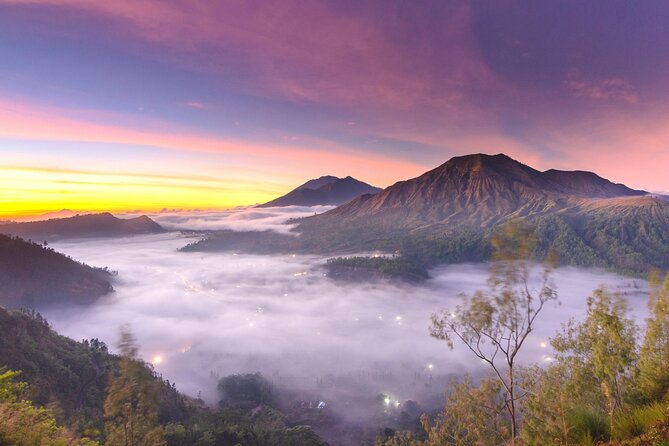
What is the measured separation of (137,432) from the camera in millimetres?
24875

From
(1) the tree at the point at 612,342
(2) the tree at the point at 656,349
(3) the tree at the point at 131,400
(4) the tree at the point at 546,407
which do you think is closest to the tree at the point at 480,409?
(4) the tree at the point at 546,407

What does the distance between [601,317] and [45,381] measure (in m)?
129

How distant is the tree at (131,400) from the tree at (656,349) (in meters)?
26.2

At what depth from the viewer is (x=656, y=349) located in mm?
15461

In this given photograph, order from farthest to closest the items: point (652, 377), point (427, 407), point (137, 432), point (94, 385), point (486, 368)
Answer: point (486, 368) < point (427, 407) < point (94, 385) < point (137, 432) < point (652, 377)

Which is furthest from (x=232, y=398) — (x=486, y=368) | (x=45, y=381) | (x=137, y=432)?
(x=137, y=432)

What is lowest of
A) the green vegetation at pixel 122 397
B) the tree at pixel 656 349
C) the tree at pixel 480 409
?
the green vegetation at pixel 122 397

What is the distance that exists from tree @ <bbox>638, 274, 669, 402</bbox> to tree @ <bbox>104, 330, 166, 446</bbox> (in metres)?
26.2

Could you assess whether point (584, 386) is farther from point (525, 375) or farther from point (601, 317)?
point (601, 317)

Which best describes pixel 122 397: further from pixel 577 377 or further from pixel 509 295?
pixel 577 377

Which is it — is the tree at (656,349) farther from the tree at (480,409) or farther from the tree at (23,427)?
the tree at (23,427)

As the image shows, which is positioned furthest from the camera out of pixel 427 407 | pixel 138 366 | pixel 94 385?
A: pixel 427 407

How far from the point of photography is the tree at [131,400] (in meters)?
22.1

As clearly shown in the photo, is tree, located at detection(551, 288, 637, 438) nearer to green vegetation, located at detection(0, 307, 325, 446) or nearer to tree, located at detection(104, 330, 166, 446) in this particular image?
tree, located at detection(104, 330, 166, 446)
